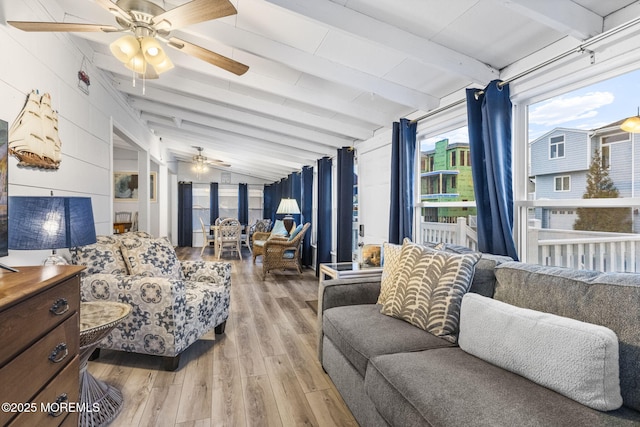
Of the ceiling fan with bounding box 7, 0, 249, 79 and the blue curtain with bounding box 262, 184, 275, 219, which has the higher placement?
the ceiling fan with bounding box 7, 0, 249, 79

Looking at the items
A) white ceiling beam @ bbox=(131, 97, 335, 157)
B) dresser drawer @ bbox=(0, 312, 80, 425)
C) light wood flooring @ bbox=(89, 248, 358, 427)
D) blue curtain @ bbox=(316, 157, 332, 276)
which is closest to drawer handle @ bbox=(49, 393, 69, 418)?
dresser drawer @ bbox=(0, 312, 80, 425)

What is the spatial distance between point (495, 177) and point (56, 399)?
258 centimetres

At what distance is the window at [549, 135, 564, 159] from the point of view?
211 cm

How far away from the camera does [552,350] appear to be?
1222mm

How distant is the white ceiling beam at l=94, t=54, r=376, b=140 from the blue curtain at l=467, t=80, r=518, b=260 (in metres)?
1.82

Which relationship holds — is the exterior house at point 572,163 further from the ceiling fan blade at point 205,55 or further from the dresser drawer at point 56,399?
the dresser drawer at point 56,399

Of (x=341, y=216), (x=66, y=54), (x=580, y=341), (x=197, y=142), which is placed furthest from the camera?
(x=197, y=142)

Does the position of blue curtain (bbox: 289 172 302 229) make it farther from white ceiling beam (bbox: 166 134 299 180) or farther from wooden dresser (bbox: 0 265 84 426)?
wooden dresser (bbox: 0 265 84 426)

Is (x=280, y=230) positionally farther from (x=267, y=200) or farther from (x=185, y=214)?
(x=185, y=214)

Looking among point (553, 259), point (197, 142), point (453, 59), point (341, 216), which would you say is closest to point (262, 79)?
point (453, 59)

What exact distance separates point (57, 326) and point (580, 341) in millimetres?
1951

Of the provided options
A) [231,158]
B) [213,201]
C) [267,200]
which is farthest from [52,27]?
[267,200]

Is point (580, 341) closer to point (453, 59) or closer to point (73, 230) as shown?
point (453, 59)

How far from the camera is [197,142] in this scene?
6.34 metres
